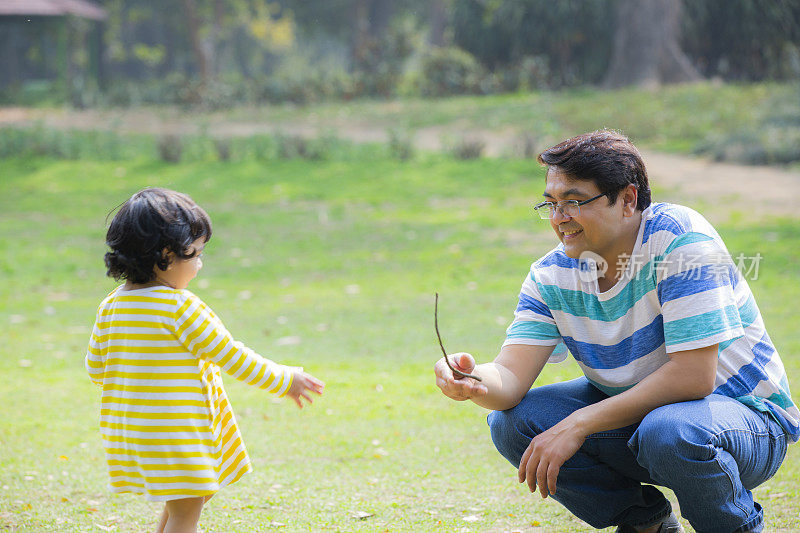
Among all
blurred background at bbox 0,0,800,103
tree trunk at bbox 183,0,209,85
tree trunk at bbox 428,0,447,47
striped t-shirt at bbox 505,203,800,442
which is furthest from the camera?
tree trunk at bbox 428,0,447,47

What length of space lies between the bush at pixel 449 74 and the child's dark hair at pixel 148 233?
787 inches

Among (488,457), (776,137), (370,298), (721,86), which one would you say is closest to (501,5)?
(721,86)

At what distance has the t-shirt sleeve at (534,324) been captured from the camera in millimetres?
2990

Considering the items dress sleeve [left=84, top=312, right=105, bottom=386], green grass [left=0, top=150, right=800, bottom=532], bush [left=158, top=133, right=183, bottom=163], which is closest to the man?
green grass [left=0, top=150, right=800, bottom=532]

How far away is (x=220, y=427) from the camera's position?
280 cm

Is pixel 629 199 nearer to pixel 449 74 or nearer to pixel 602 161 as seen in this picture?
pixel 602 161

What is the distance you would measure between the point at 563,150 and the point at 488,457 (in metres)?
1.76

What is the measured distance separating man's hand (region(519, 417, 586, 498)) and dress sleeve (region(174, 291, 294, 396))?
0.72 metres

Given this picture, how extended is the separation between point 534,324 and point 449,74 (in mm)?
20183

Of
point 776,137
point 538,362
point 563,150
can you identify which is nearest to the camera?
point 563,150

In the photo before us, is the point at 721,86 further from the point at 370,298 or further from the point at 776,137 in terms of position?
the point at 370,298

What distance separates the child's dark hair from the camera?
2.71 metres

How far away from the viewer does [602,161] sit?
8.90 ft

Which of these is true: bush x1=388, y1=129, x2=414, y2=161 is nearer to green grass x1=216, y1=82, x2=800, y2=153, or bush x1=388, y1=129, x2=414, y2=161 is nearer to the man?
green grass x1=216, y1=82, x2=800, y2=153
